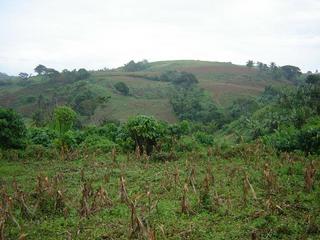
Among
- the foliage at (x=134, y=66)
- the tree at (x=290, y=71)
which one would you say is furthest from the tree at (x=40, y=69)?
the tree at (x=290, y=71)

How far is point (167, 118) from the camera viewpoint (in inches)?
2344

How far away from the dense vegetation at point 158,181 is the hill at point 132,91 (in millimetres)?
23077

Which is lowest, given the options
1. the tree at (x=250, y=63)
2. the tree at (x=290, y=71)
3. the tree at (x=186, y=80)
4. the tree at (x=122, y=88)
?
the tree at (x=122, y=88)

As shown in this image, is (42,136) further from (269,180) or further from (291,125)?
(269,180)

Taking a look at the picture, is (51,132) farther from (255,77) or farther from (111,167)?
(255,77)

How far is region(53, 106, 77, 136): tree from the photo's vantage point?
28.9m

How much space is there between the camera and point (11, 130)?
76.6 feet

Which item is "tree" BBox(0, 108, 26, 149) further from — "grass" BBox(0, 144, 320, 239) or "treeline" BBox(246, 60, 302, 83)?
"treeline" BBox(246, 60, 302, 83)

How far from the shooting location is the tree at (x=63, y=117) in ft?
94.7

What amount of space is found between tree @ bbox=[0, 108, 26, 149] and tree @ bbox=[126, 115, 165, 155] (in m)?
6.51

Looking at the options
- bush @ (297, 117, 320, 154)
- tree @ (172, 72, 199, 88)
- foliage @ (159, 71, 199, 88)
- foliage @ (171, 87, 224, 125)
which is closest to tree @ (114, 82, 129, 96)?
foliage @ (171, 87, 224, 125)

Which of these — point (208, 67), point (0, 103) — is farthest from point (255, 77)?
point (0, 103)

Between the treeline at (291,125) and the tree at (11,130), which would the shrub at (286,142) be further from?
the tree at (11,130)

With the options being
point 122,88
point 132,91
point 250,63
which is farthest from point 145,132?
point 250,63
